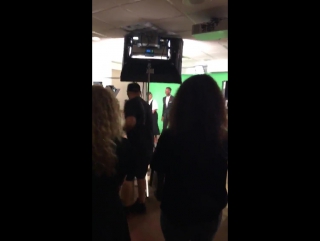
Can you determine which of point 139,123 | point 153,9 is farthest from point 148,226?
point 153,9

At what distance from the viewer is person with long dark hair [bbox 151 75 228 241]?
0.78 meters

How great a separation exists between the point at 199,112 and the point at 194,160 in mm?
164

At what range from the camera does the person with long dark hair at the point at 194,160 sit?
0.78m

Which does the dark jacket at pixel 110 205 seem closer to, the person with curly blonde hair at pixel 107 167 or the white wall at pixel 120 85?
the person with curly blonde hair at pixel 107 167

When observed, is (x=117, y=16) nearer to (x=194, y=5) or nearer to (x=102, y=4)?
(x=102, y=4)

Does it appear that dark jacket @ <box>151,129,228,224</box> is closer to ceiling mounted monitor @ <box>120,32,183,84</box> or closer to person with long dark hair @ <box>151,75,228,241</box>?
person with long dark hair @ <box>151,75,228,241</box>

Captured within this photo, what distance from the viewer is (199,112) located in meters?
0.80

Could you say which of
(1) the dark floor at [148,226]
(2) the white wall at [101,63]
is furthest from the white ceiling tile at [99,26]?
(1) the dark floor at [148,226]

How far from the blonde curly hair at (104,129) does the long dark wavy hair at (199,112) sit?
0.22 m

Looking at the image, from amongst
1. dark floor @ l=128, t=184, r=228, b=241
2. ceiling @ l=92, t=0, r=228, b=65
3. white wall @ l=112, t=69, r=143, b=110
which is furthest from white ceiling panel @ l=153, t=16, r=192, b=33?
dark floor @ l=128, t=184, r=228, b=241
